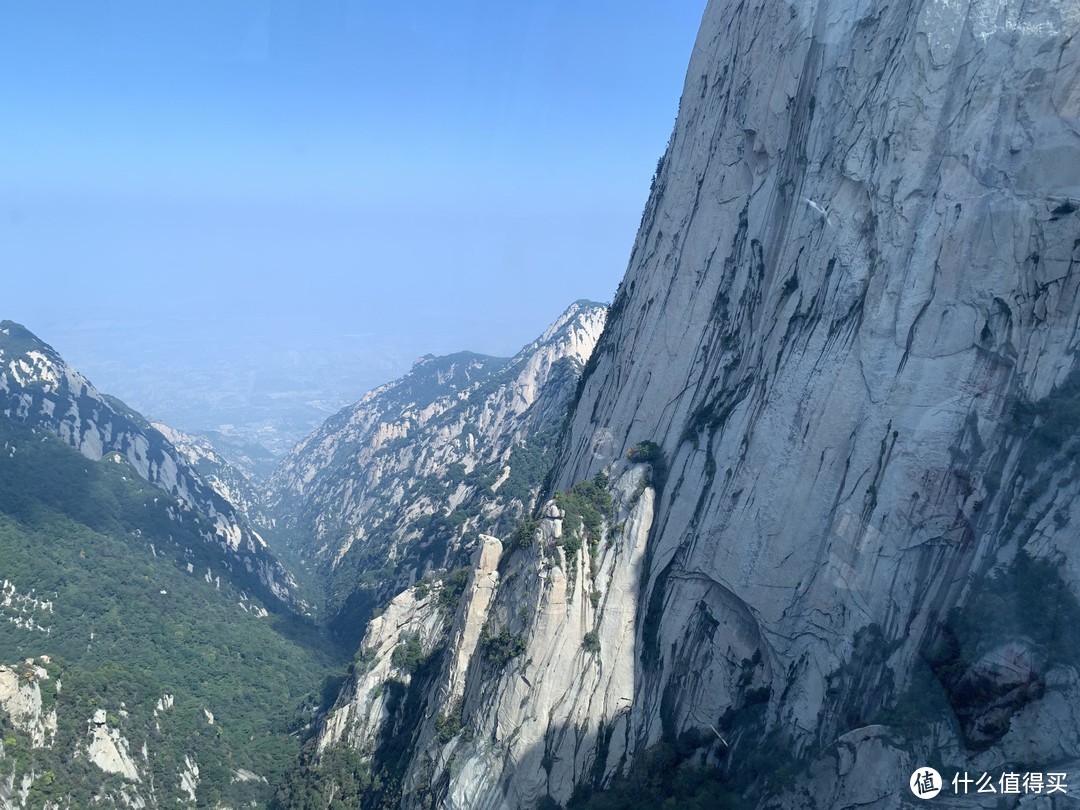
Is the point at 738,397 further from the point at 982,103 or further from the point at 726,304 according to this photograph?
the point at 982,103

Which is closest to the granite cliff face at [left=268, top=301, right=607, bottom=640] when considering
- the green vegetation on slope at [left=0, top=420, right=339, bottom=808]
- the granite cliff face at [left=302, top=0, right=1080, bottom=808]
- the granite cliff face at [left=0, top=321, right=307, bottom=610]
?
the granite cliff face at [left=0, top=321, right=307, bottom=610]

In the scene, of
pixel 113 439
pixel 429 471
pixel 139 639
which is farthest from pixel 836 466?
pixel 113 439

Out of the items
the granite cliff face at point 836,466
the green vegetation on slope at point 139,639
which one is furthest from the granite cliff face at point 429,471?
the granite cliff face at point 836,466

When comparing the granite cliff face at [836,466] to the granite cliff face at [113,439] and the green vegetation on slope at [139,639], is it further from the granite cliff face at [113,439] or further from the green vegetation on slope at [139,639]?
the granite cliff face at [113,439]

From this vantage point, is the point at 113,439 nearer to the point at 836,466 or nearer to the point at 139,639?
the point at 139,639

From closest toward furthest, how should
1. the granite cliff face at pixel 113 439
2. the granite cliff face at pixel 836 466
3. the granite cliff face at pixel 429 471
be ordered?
the granite cliff face at pixel 836 466
the granite cliff face at pixel 429 471
the granite cliff face at pixel 113 439
